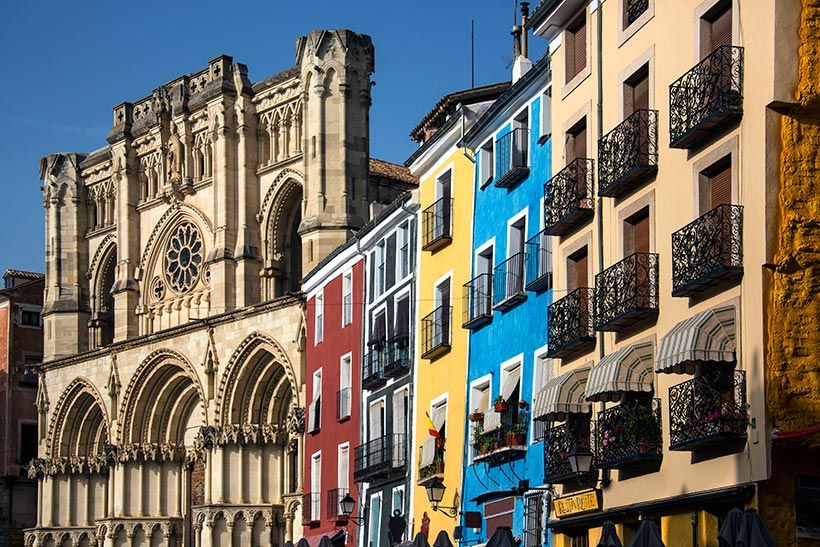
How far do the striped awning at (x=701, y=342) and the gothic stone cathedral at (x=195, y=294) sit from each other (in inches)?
1241

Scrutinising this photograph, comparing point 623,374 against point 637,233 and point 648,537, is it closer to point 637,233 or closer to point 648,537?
point 637,233

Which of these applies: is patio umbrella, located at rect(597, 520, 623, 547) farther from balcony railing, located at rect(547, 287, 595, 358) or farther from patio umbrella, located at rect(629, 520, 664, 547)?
balcony railing, located at rect(547, 287, 595, 358)

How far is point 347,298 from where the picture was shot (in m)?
47.1

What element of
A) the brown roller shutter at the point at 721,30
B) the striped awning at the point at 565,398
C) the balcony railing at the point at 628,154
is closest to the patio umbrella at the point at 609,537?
the striped awning at the point at 565,398

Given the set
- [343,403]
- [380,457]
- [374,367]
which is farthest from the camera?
[343,403]

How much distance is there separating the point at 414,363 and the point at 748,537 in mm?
20637

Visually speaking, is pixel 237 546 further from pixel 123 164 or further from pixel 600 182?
pixel 600 182

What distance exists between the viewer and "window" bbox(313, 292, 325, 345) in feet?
163

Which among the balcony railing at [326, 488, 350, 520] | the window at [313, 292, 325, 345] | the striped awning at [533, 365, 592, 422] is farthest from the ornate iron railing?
the window at [313, 292, 325, 345]

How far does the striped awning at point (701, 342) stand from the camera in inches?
872

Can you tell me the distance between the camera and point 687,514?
2331 cm

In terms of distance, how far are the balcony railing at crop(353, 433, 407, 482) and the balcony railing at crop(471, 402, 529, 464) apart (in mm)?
7133

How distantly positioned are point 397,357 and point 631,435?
1653 centimetres

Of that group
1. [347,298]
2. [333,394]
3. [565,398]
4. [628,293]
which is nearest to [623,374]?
[628,293]
